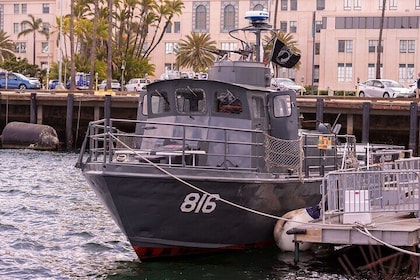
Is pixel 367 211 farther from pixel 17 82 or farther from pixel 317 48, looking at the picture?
pixel 317 48

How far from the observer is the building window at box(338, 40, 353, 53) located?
8906cm

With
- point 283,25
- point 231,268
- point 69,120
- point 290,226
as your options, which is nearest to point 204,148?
point 290,226

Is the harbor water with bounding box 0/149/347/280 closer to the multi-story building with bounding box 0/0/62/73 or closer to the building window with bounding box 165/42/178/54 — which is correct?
the building window with bounding box 165/42/178/54

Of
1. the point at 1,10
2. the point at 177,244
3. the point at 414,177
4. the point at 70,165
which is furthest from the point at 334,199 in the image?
the point at 1,10

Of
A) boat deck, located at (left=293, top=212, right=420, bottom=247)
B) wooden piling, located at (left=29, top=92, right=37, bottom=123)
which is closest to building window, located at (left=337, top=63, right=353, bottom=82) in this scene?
wooden piling, located at (left=29, top=92, right=37, bottom=123)

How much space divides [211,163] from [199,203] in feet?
4.02

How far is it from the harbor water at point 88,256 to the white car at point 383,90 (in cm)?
3376

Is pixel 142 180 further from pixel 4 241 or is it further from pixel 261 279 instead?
pixel 4 241

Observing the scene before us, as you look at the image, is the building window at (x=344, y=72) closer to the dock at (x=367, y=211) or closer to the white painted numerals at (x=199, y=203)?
the dock at (x=367, y=211)

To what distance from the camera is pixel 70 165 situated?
36.2 meters

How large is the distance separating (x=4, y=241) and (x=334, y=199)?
698cm

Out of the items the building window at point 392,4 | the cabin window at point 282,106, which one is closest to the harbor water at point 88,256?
Answer: the cabin window at point 282,106

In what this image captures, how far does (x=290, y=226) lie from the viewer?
17453 millimetres

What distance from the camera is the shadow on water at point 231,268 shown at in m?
16.1
